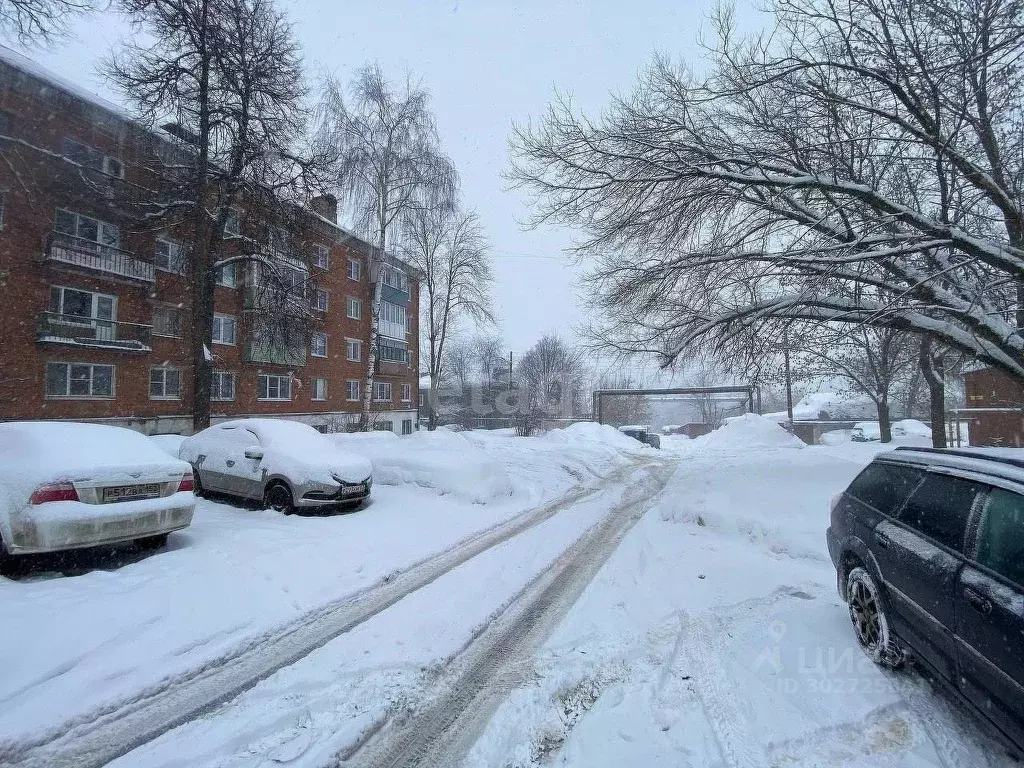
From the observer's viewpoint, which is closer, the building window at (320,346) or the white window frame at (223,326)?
the white window frame at (223,326)

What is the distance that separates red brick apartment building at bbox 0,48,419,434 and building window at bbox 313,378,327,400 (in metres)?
2.13

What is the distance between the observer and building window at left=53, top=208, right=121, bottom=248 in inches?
698

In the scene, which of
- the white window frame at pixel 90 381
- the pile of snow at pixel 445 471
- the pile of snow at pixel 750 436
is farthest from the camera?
the pile of snow at pixel 750 436

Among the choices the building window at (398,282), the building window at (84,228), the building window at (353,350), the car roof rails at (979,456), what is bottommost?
the car roof rails at (979,456)

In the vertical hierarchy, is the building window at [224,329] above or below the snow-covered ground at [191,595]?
above

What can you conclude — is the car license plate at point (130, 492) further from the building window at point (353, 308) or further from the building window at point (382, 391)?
the building window at point (382, 391)

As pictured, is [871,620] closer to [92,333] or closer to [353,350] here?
[92,333]

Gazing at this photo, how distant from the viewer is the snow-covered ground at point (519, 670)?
2623 mm

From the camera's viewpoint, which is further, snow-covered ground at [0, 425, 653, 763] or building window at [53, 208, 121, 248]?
building window at [53, 208, 121, 248]

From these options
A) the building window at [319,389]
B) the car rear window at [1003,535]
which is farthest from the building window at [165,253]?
the car rear window at [1003,535]

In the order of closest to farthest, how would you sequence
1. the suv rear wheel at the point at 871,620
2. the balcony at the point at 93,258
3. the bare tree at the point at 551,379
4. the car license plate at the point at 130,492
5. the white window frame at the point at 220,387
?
the suv rear wheel at the point at 871,620 → the car license plate at the point at 130,492 → the balcony at the point at 93,258 → the white window frame at the point at 220,387 → the bare tree at the point at 551,379

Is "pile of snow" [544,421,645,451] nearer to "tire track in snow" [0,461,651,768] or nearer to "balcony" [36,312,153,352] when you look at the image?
"balcony" [36,312,153,352]

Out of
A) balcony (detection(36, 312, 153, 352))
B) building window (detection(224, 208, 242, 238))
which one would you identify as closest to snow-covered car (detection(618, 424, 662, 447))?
building window (detection(224, 208, 242, 238))

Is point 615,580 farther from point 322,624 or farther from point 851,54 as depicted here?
point 851,54
